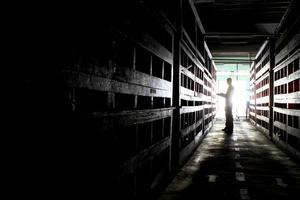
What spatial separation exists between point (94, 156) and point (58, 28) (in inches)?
40.2

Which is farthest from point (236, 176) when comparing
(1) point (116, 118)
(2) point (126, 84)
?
(1) point (116, 118)

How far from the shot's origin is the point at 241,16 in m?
9.24

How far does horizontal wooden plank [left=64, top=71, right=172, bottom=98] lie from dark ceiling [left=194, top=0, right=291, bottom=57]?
4.15 meters

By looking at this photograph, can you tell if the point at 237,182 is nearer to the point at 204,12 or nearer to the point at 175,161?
the point at 175,161

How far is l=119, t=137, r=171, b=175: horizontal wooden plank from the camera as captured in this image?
9.22 ft

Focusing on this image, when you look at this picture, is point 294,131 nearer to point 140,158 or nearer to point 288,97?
point 288,97

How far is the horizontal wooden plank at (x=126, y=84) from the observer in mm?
1915

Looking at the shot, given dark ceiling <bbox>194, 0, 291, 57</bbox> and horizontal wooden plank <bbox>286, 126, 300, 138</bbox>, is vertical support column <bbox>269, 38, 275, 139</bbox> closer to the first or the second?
dark ceiling <bbox>194, 0, 291, 57</bbox>

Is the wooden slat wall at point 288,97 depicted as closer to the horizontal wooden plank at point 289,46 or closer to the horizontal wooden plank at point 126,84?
the horizontal wooden plank at point 289,46

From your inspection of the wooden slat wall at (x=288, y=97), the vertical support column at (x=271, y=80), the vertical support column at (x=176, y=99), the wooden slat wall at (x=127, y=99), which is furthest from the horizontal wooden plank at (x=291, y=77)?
the wooden slat wall at (x=127, y=99)

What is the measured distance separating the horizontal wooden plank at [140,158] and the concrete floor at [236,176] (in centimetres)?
69

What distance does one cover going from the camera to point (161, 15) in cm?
392

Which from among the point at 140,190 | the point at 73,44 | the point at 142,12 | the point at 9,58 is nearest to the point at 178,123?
the point at 140,190

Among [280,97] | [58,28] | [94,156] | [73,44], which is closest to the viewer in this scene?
[58,28]
